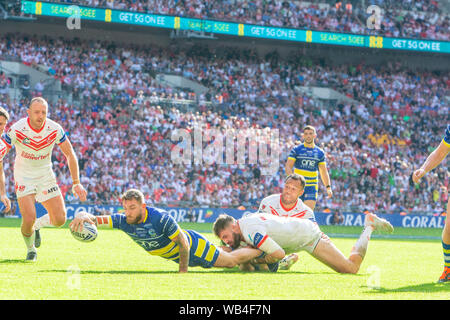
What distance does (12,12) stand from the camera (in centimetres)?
3419

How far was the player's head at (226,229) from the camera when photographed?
8.83 metres

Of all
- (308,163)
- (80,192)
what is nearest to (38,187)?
(80,192)

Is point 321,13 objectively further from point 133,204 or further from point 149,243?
point 133,204

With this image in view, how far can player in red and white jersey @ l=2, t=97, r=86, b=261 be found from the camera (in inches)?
392

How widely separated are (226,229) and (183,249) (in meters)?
0.70

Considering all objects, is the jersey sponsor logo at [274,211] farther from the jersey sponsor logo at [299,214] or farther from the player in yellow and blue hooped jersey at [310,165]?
the player in yellow and blue hooped jersey at [310,165]

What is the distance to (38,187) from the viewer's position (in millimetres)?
10281

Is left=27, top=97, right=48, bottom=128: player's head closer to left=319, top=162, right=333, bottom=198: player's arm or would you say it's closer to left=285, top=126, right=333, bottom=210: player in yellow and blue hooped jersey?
left=285, top=126, right=333, bottom=210: player in yellow and blue hooped jersey

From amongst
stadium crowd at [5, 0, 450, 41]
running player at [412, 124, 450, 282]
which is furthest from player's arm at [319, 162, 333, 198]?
stadium crowd at [5, 0, 450, 41]

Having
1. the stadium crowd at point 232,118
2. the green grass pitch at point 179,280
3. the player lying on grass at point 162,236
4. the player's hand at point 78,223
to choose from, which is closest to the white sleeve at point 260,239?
the player lying on grass at point 162,236

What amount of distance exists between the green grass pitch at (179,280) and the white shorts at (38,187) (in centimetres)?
98

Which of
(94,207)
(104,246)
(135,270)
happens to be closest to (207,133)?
(94,207)

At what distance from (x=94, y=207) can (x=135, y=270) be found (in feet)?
54.7
